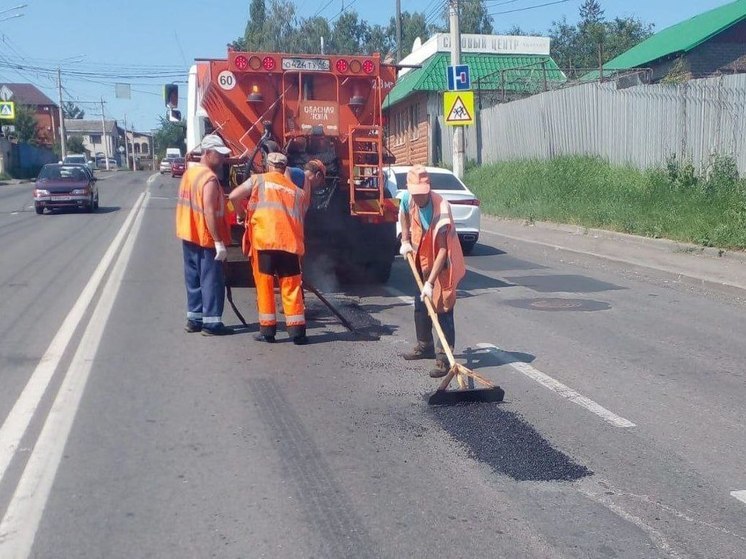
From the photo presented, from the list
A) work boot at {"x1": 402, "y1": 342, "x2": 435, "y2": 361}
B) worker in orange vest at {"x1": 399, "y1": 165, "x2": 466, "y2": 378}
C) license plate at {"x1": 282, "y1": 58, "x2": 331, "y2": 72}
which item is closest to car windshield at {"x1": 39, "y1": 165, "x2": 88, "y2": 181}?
license plate at {"x1": 282, "y1": 58, "x2": 331, "y2": 72}

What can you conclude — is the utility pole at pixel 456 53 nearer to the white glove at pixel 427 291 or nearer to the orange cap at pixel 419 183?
the orange cap at pixel 419 183

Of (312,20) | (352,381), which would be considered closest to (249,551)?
(352,381)

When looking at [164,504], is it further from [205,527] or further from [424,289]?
[424,289]

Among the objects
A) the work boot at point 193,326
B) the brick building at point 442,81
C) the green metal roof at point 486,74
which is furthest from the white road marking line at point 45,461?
the green metal roof at point 486,74

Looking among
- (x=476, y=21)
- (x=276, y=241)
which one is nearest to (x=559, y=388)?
(x=276, y=241)

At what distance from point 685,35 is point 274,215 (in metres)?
28.6

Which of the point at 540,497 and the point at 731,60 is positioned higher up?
the point at 731,60

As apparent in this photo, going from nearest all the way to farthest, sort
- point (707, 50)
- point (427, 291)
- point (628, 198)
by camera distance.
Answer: point (427, 291) < point (628, 198) < point (707, 50)

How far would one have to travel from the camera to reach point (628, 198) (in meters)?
17.9

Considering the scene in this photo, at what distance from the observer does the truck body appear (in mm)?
11281

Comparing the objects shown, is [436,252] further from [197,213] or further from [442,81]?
[442,81]

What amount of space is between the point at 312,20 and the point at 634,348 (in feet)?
172

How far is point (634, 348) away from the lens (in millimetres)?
8633

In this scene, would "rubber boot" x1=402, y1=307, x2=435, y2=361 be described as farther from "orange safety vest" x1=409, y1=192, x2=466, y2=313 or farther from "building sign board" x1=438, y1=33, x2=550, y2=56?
"building sign board" x1=438, y1=33, x2=550, y2=56
